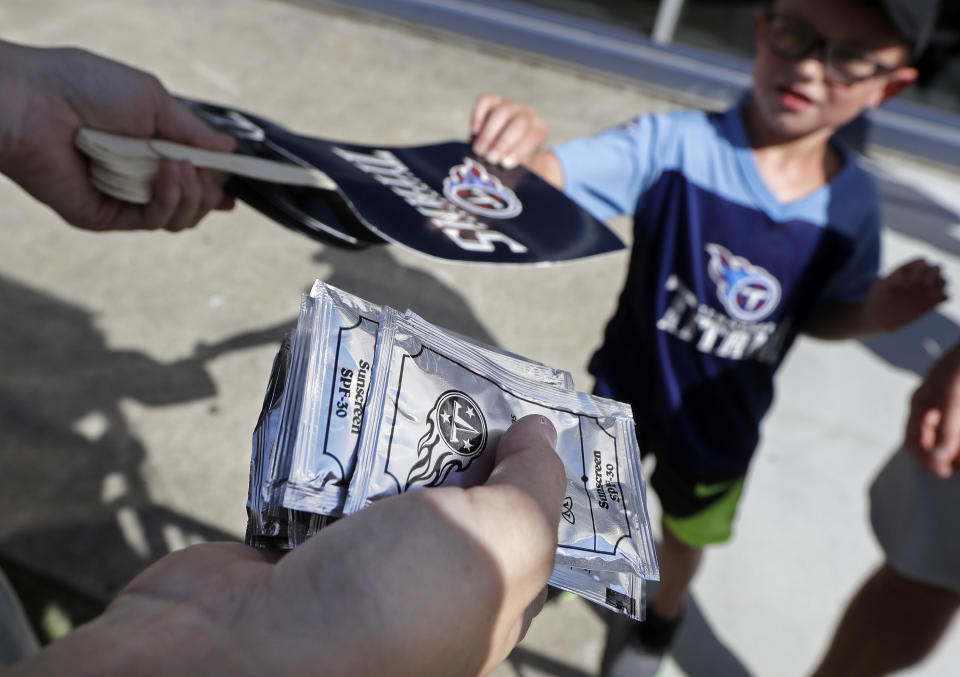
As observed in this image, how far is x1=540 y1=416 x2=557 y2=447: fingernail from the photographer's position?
0.74 metres

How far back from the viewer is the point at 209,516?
1980 millimetres

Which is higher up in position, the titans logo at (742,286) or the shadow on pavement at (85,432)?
the titans logo at (742,286)

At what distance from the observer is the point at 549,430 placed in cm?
75

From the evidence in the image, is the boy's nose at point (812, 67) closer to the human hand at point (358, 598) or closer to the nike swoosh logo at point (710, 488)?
the nike swoosh logo at point (710, 488)

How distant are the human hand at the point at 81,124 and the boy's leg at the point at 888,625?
1641 millimetres

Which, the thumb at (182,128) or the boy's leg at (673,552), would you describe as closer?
the thumb at (182,128)

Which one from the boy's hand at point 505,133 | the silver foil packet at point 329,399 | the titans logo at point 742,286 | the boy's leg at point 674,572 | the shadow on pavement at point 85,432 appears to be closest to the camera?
the silver foil packet at point 329,399

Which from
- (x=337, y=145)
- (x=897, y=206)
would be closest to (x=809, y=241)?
(x=337, y=145)

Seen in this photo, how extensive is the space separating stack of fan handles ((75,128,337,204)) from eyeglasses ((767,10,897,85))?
99cm

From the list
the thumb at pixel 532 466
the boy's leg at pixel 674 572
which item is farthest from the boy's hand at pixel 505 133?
the boy's leg at pixel 674 572

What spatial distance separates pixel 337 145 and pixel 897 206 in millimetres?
3563

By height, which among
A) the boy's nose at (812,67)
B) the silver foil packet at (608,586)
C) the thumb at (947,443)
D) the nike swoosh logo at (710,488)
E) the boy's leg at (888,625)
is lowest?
the boy's leg at (888,625)

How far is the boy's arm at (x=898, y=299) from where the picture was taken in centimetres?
143

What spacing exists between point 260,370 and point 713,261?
1591 mm
